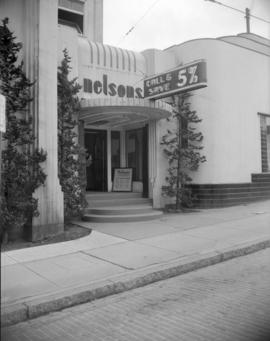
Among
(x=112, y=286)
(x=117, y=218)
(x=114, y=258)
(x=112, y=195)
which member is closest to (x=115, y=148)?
(x=112, y=195)

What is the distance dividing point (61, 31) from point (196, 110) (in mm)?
4975

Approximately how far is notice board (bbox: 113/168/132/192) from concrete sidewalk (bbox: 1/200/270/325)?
3.09 meters

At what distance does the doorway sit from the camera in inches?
516

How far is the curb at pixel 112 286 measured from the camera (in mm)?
4211

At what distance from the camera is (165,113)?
1116 centimetres

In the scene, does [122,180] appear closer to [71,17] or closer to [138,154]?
[138,154]

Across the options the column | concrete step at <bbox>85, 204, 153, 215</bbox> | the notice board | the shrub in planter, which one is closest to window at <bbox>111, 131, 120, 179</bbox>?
the notice board

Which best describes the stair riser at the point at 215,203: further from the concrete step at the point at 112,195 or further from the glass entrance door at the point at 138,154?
the concrete step at the point at 112,195

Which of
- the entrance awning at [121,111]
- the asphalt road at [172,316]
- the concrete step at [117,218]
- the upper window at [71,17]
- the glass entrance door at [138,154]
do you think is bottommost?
the asphalt road at [172,316]

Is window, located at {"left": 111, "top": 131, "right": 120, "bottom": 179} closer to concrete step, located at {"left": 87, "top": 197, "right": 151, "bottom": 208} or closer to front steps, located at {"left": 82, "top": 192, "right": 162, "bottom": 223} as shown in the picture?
front steps, located at {"left": 82, "top": 192, "right": 162, "bottom": 223}

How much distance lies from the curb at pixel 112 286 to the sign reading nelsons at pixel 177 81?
465 centimetres

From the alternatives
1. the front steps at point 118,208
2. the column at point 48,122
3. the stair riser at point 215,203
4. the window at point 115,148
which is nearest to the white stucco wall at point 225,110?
the stair riser at point 215,203

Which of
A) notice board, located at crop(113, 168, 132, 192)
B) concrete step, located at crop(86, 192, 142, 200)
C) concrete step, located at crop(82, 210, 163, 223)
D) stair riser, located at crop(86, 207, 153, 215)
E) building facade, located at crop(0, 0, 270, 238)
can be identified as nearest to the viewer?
concrete step, located at crop(82, 210, 163, 223)

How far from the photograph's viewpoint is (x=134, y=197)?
482 inches
